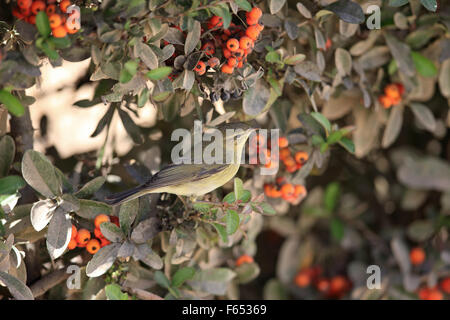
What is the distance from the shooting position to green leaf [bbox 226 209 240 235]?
1.34 m

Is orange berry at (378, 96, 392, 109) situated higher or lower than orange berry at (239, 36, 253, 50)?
lower

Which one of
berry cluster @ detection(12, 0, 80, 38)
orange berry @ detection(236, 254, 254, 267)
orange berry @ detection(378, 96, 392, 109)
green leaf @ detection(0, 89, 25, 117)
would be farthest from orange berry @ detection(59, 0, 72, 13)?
orange berry @ detection(378, 96, 392, 109)

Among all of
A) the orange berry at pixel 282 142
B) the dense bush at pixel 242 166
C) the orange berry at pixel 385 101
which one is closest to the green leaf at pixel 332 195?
the dense bush at pixel 242 166

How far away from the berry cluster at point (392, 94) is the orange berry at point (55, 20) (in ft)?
4.22

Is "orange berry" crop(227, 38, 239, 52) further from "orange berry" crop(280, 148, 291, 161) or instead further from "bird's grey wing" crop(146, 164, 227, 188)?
"orange berry" crop(280, 148, 291, 161)

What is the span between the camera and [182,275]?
1.59 meters

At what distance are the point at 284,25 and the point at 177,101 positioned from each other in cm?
43

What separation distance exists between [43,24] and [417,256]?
1874 millimetres

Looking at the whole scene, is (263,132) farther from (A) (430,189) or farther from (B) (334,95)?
(A) (430,189)

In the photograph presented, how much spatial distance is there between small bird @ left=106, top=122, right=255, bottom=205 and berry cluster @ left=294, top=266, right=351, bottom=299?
1.04 m

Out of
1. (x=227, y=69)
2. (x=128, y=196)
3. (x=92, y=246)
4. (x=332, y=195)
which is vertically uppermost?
(x=227, y=69)

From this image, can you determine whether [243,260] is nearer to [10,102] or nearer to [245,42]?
[245,42]

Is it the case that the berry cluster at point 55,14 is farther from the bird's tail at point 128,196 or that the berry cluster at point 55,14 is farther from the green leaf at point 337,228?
the green leaf at point 337,228

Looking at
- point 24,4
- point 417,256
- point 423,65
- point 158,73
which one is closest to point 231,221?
point 158,73
